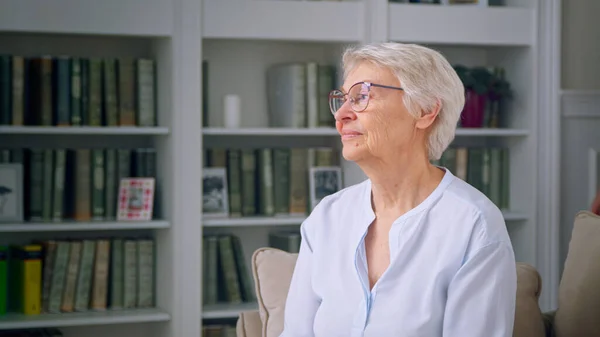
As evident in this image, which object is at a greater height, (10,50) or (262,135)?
(10,50)

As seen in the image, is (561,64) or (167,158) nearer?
(167,158)

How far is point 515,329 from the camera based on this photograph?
226 centimetres

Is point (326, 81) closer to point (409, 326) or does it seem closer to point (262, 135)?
point (262, 135)

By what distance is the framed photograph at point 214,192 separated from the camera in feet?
12.2

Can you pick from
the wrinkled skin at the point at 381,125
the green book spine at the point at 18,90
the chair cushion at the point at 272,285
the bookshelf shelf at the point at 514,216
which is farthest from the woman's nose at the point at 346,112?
the bookshelf shelf at the point at 514,216

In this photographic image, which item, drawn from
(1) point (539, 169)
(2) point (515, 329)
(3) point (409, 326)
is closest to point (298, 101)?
(1) point (539, 169)

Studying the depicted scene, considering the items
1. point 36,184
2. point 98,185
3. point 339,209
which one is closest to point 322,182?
point 98,185

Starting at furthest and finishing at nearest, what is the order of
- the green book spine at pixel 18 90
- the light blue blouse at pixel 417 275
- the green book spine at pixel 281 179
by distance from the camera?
the green book spine at pixel 281 179 → the green book spine at pixel 18 90 → the light blue blouse at pixel 417 275

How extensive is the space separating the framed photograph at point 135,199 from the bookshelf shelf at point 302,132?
33 cm

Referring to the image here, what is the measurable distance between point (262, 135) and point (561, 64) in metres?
1.39

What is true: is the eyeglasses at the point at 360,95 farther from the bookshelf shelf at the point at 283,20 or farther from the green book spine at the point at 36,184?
the green book spine at the point at 36,184

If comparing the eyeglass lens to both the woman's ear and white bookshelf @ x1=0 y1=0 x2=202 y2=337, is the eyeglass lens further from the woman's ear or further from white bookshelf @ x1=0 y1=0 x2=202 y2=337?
white bookshelf @ x1=0 y1=0 x2=202 y2=337

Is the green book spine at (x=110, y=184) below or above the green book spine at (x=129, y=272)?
above

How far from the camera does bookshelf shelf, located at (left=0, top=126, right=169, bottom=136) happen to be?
11.3ft
